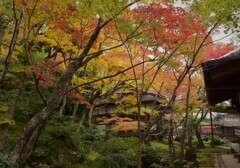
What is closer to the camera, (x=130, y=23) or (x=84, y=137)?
(x=130, y=23)

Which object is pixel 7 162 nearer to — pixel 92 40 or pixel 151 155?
pixel 92 40

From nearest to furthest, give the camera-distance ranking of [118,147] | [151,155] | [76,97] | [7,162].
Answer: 1. [7,162]
2. [76,97]
3. [118,147]
4. [151,155]

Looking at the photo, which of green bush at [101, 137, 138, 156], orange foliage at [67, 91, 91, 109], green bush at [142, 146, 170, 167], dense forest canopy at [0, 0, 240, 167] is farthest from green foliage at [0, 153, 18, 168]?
green bush at [142, 146, 170, 167]

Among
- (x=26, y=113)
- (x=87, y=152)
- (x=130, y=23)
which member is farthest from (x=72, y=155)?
(x=130, y=23)

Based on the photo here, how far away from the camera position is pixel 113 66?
14.1 m

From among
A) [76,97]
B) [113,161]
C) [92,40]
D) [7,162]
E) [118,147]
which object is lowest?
[113,161]

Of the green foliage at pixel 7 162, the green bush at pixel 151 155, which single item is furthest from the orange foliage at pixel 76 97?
the green bush at pixel 151 155

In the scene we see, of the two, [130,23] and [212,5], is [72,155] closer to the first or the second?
[130,23]

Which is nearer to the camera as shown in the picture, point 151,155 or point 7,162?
point 7,162

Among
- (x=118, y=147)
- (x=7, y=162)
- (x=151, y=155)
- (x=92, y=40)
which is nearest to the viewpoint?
(x=7, y=162)

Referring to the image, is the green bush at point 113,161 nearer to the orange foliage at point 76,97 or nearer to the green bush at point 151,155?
the green bush at point 151,155

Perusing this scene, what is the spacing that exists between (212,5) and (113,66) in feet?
27.2

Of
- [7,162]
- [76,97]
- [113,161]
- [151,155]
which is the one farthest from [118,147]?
[7,162]

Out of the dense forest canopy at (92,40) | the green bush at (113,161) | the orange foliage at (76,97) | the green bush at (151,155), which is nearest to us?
the dense forest canopy at (92,40)
